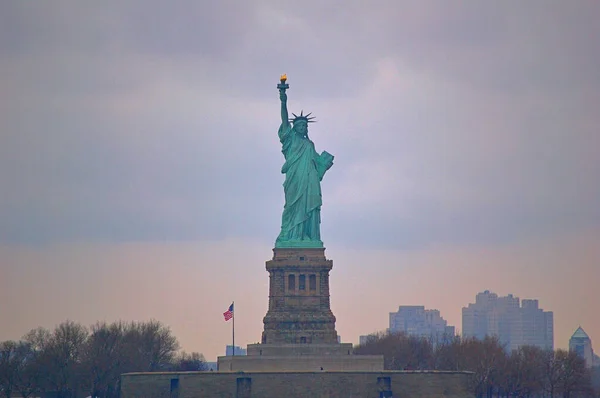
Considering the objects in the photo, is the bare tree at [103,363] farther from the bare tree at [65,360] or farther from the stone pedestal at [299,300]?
the stone pedestal at [299,300]

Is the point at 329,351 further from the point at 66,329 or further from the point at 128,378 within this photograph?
the point at 66,329

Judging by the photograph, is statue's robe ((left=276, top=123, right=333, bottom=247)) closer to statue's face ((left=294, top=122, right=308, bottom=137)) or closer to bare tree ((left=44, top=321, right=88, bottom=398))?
statue's face ((left=294, top=122, right=308, bottom=137))

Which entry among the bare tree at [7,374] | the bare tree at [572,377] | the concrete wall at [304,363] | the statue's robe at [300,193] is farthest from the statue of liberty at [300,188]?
the bare tree at [572,377]

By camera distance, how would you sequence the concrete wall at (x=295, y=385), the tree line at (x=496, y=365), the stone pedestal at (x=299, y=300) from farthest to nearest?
the tree line at (x=496, y=365) → the stone pedestal at (x=299, y=300) → the concrete wall at (x=295, y=385)

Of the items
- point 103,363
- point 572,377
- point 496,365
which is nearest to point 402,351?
point 496,365

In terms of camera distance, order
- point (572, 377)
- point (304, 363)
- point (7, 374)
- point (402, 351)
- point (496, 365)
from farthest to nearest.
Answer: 1. point (572, 377)
2. point (402, 351)
3. point (496, 365)
4. point (7, 374)
5. point (304, 363)

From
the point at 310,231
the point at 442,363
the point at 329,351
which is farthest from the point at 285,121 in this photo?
the point at 442,363

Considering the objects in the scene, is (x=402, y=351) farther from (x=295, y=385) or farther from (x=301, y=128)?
(x=295, y=385)
